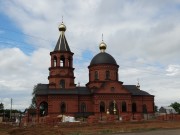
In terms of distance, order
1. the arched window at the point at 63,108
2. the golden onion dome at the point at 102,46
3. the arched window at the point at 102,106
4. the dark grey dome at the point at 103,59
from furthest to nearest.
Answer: the golden onion dome at the point at 102,46 → the dark grey dome at the point at 103,59 → the arched window at the point at 102,106 → the arched window at the point at 63,108

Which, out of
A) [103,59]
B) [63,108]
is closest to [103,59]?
[103,59]

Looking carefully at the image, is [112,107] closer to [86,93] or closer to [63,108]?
[86,93]

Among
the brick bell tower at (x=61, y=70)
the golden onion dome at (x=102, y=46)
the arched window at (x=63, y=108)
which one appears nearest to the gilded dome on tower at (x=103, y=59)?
the golden onion dome at (x=102, y=46)

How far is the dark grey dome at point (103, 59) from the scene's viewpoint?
5453cm

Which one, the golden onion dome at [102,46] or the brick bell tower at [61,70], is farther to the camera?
the golden onion dome at [102,46]

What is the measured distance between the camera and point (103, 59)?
54594 millimetres

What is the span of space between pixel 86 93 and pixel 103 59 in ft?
22.4

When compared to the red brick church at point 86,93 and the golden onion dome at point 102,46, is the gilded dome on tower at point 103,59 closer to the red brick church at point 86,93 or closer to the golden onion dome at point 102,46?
the red brick church at point 86,93

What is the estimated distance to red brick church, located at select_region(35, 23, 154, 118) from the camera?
163ft

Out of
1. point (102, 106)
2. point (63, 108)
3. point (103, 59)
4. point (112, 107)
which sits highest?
point (103, 59)

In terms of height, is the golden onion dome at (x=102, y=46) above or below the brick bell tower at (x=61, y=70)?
above

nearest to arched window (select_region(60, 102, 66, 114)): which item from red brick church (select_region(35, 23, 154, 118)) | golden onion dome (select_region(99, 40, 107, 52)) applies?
red brick church (select_region(35, 23, 154, 118))

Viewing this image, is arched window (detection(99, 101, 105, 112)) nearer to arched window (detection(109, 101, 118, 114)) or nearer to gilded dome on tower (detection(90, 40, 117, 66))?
arched window (detection(109, 101, 118, 114))

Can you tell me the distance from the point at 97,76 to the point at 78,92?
5.16 metres
